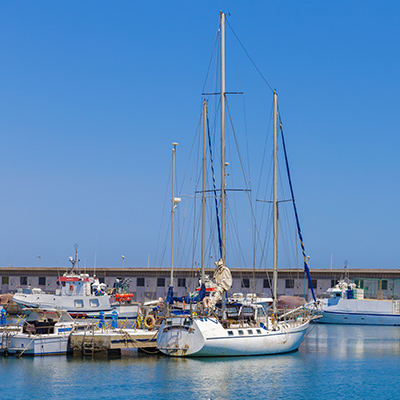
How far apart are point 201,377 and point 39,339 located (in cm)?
1055

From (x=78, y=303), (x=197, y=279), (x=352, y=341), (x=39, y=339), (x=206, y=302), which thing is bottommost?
(x=352, y=341)

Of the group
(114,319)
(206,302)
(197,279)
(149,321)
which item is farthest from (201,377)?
(197,279)

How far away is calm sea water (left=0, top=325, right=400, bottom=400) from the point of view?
97.3 ft

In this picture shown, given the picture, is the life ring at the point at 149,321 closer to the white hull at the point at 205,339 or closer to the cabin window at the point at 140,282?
the white hull at the point at 205,339

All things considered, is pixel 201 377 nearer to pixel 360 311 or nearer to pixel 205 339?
pixel 205 339

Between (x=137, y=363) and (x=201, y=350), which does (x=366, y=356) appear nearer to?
(x=201, y=350)

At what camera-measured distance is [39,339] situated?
37562 millimetres

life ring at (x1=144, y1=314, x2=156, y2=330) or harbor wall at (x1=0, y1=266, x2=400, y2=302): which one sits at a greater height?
harbor wall at (x1=0, y1=266, x2=400, y2=302)

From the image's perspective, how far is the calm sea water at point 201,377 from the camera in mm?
29656

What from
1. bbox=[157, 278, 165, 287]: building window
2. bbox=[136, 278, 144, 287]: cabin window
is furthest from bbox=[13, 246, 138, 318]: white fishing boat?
bbox=[136, 278, 144, 287]: cabin window

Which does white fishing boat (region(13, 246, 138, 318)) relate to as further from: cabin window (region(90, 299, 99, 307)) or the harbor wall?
the harbor wall

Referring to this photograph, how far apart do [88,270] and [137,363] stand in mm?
63788

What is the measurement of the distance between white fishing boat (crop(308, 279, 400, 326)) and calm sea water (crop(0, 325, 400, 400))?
107 ft

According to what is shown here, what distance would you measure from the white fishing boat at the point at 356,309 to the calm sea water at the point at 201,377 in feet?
107
